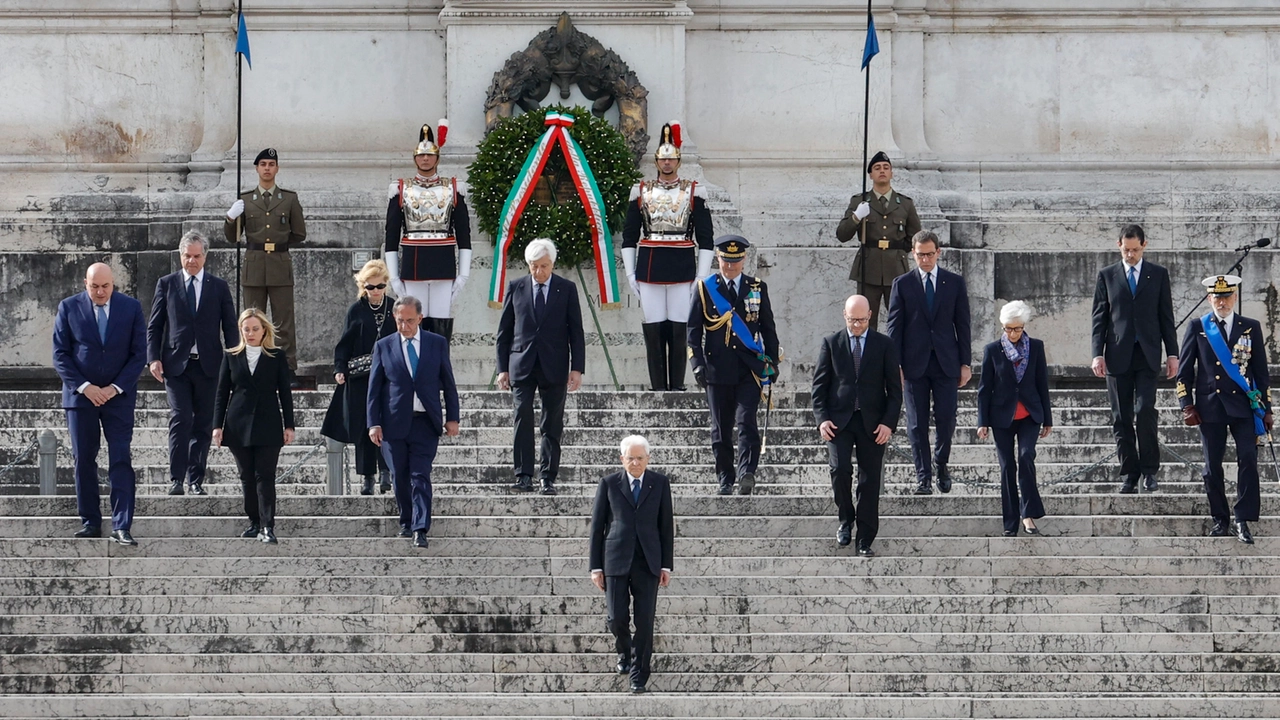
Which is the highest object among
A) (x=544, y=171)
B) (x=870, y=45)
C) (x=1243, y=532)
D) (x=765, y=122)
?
(x=870, y=45)

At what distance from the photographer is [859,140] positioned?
21062 millimetres

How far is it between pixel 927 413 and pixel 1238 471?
7.01 ft

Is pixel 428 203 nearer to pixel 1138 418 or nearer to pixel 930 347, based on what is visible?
pixel 930 347

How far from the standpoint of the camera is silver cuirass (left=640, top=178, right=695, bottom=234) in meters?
17.5

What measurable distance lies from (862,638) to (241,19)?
9.55 metres

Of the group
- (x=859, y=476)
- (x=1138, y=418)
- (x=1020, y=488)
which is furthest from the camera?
(x=1138, y=418)

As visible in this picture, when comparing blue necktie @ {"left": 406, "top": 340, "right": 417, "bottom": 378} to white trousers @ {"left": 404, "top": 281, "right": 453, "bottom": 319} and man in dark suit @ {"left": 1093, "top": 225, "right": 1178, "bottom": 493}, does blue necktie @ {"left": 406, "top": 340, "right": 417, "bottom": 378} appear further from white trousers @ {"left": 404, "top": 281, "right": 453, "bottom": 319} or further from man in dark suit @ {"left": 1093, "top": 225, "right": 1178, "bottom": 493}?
man in dark suit @ {"left": 1093, "top": 225, "right": 1178, "bottom": 493}

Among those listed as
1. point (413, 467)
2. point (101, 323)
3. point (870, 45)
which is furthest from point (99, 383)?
point (870, 45)

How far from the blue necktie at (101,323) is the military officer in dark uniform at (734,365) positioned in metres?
3.75

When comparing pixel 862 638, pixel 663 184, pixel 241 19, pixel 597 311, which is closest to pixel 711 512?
pixel 862 638

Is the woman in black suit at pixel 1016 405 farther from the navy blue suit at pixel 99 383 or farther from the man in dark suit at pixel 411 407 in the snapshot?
the navy blue suit at pixel 99 383

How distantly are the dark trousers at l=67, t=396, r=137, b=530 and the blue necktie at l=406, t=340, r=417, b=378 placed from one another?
174cm

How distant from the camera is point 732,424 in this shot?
14.5 m

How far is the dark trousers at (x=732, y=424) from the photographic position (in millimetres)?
14391
